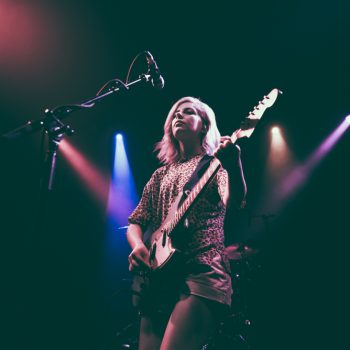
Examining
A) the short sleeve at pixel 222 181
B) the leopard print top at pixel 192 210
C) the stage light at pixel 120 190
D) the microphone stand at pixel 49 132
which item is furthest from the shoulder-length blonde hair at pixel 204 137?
the stage light at pixel 120 190

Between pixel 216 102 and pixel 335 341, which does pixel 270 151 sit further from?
pixel 335 341

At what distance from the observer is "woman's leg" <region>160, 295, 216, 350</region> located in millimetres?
1402

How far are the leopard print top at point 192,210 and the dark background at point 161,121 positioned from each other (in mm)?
2663

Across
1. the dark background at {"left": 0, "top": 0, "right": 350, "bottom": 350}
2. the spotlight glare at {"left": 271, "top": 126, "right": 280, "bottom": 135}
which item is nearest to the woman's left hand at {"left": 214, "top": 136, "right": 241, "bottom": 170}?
the dark background at {"left": 0, "top": 0, "right": 350, "bottom": 350}

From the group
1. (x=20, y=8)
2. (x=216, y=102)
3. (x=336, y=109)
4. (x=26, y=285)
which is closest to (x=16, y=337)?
(x=26, y=285)

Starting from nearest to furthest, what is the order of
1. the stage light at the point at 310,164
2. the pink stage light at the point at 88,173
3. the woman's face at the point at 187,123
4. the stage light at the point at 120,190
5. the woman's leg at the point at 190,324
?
the woman's leg at the point at 190,324, the woman's face at the point at 187,123, the pink stage light at the point at 88,173, the stage light at the point at 120,190, the stage light at the point at 310,164

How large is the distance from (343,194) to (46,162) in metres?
7.04

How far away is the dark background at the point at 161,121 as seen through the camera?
4.74m

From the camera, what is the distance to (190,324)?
1.42m

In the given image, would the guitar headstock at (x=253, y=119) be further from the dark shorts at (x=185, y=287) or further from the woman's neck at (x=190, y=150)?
the dark shorts at (x=185, y=287)

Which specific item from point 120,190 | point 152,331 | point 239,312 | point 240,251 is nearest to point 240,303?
point 239,312

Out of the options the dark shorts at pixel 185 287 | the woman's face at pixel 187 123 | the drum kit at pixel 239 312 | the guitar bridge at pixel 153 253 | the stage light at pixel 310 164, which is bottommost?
the drum kit at pixel 239 312

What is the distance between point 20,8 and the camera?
419 cm

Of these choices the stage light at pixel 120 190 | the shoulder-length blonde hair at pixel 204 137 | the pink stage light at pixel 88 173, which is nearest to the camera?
the shoulder-length blonde hair at pixel 204 137
